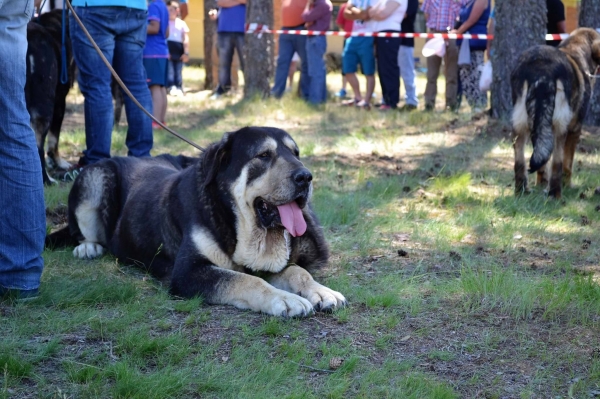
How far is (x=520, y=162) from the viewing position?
24.6 ft

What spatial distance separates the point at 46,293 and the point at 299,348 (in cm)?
157

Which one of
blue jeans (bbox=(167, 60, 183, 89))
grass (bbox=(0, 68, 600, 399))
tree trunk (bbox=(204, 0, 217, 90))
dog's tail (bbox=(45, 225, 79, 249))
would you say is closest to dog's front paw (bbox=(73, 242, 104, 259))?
grass (bbox=(0, 68, 600, 399))

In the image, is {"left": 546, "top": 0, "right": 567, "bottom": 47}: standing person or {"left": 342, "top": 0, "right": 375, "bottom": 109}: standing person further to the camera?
{"left": 342, "top": 0, "right": 375, "bottom": 109}: standing person

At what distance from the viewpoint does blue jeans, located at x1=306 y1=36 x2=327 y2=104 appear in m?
Result: 14.3

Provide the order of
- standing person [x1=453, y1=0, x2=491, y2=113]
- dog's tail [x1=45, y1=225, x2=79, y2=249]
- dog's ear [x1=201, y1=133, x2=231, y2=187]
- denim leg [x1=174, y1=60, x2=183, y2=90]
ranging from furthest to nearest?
denim leg [x1=174, y1=60, x2=183, y2=90] → standing person [x1=453, y1=0, x2=491, y2=113] → dog's tail [x1=45, y1=225, x2=79, y2=249] → dog's ear [x1=201, y1=133, x2=231, y2=187]

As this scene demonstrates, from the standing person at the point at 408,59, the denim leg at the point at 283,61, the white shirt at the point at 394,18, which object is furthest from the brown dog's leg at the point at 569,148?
the denim leg at the point at 283,61

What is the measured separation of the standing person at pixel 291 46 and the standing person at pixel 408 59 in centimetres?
186

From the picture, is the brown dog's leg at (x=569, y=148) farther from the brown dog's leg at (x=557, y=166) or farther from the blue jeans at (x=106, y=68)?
the blue jeans at (x=106, y=68)

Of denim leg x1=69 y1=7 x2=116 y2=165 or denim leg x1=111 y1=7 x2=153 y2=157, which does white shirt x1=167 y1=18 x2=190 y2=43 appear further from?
denim leg x1=69 y1=7 x2=116 y2=165

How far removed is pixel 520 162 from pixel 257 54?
7868mm

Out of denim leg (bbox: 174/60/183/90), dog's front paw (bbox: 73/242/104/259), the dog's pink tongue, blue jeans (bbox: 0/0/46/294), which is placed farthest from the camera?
denim leg (bbox: 174/60/183/90)

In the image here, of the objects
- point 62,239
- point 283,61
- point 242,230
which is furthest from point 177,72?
point 242,230

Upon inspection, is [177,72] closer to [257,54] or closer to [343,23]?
[257,54]

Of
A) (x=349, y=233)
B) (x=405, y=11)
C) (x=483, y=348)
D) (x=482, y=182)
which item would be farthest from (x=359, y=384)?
(x=405, y=11)
